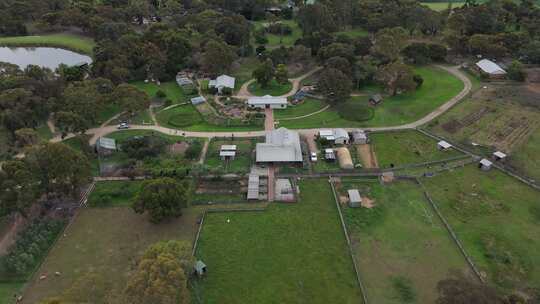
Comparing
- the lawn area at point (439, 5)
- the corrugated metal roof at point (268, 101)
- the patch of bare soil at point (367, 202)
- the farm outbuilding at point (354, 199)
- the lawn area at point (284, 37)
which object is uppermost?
the lawn area at point (439, 5)

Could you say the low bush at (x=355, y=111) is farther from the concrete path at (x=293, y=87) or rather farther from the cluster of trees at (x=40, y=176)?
the cluster of trees at (x=40, y=176)

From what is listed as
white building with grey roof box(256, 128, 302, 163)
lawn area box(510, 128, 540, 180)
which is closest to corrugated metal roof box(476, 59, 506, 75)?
lawn area box(510, 128, 540, 180)

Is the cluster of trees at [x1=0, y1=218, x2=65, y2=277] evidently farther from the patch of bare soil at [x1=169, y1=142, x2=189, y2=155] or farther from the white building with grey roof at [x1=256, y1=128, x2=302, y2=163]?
the white building with grey roof at [x1=256, y1=128, x2=302, y2=163]

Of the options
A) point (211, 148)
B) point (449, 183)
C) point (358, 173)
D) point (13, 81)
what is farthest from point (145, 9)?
point (449, 183)

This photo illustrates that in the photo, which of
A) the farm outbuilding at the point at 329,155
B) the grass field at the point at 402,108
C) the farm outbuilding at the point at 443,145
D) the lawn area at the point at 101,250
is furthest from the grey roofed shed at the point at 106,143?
the farm outbuilding at the point at 443,145

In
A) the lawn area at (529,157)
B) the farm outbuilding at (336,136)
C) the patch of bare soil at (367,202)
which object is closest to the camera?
the patch of bare soil at (367,202)

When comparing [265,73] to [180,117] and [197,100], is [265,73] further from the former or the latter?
[180,117]

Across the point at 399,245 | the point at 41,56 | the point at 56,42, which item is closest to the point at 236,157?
the point at 399,245

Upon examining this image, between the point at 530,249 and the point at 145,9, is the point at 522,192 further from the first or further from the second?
the point at 145,9
